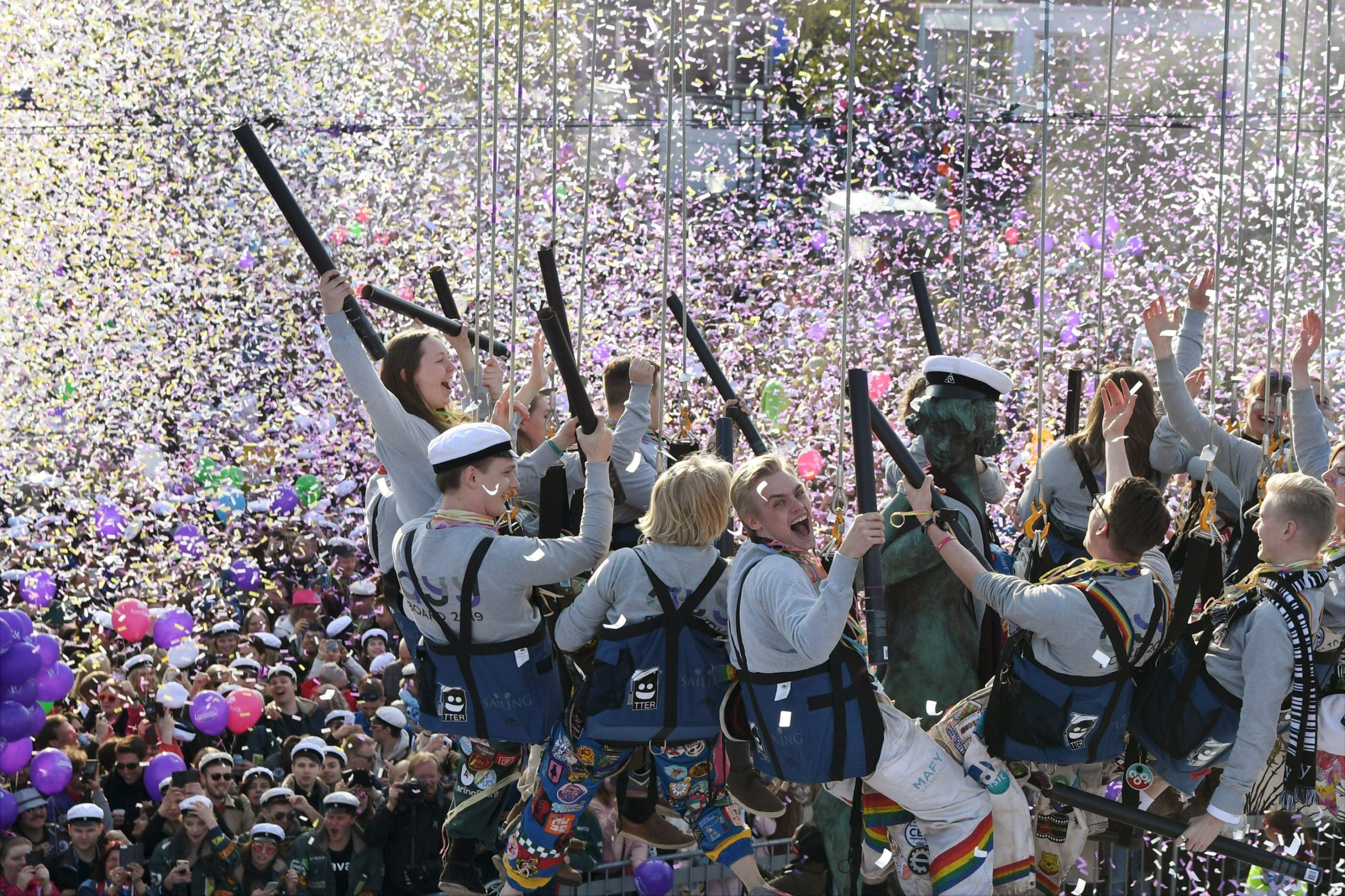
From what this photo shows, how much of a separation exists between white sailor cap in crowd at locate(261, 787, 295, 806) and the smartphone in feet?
1.11

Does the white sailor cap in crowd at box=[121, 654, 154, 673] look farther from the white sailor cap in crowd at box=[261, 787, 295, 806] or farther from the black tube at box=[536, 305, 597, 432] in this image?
the black tube at box=[536, 305, 597, 432]

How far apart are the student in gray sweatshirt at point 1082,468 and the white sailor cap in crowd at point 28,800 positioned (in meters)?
4.87

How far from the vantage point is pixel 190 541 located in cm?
1216

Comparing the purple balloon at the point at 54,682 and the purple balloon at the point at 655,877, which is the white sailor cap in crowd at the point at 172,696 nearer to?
the purple balloon at the point at 54,682

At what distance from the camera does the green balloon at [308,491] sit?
497 inches

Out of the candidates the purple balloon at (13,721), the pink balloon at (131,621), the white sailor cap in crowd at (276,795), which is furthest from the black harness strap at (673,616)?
the pink balloon at (131,621)

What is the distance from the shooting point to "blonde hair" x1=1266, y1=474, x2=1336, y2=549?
13.4ft

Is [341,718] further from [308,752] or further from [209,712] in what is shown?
[209,712]

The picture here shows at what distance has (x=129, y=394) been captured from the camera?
13.2 m

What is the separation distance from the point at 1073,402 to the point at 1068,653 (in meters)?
1.77

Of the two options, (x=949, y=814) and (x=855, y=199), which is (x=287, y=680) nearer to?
(x=949, y=814)

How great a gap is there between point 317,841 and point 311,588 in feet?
11.8

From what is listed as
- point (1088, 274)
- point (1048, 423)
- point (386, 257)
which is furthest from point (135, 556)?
point (1088, 274)

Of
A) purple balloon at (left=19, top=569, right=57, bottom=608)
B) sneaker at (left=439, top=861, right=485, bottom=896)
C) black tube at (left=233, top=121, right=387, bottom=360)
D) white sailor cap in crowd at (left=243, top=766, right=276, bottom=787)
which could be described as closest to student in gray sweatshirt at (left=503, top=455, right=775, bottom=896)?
sneaker at (left=439, top=861, right=485, bottom=896)
